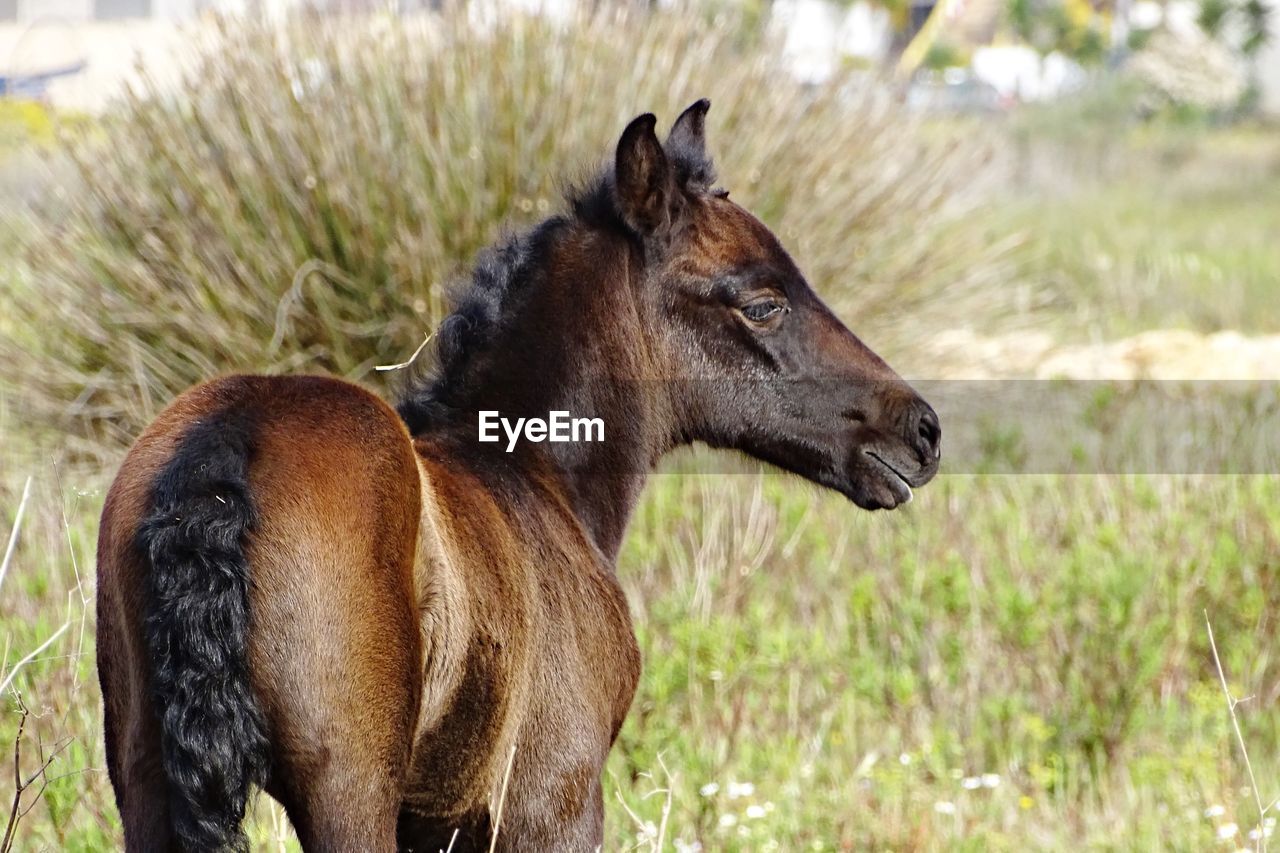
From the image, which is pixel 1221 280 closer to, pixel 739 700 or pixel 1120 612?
pixel 1120 612

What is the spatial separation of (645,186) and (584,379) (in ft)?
1.46

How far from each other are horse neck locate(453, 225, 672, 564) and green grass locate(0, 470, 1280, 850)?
2.72 feet

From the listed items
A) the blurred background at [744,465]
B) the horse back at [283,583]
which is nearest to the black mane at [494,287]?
the blurred background at [744,465]

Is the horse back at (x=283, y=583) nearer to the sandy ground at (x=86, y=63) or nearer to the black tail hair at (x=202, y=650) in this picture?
the black tail hair at (x=202, y=650)

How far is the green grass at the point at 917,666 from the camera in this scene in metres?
4.13

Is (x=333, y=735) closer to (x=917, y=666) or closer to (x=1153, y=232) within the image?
(x=917, y=666)

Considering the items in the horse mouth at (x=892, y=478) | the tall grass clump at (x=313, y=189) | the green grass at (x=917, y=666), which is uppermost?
the horse mouth at (x=892, y=478)

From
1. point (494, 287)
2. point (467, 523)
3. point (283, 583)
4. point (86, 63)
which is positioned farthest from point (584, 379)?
point (86, 63)

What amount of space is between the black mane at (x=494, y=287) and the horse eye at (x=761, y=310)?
0.99 feet

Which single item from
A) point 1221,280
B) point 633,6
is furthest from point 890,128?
point 1221,280

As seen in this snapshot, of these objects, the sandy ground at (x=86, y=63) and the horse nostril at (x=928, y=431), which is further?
the sandy ground at (x=86, y=63)

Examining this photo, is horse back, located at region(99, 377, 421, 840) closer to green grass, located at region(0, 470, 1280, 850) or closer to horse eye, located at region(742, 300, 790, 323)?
horse eye, located at region(742, 300, 790, 323)

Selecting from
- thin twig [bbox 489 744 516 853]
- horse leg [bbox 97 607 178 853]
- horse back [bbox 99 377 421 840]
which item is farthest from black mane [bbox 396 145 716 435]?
horse leg [bbox 97 607 178 853]

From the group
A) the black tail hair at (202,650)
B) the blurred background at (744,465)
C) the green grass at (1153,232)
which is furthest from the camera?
the green grass at (1153,232)
